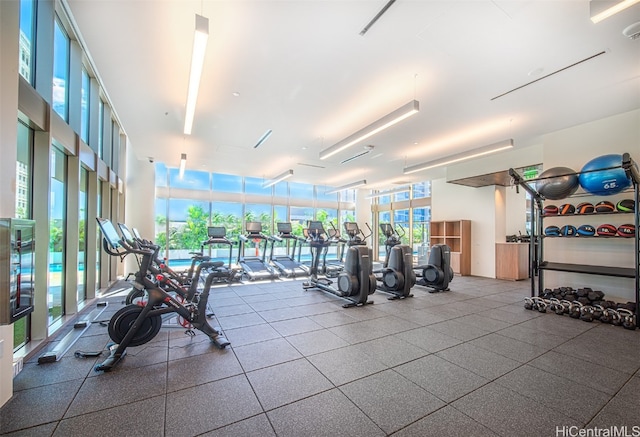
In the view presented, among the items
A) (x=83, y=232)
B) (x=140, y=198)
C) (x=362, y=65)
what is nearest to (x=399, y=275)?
(x=362, y=65)

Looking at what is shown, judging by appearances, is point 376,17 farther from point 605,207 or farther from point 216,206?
point 216,206

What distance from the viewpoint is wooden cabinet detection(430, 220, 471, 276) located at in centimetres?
846

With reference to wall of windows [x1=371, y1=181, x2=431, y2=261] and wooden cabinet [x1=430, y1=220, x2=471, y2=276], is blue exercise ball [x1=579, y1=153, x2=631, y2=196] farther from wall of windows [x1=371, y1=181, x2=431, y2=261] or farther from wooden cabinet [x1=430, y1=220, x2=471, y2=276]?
wall of windows [x1=371, y1=181, x2=431, y2=261]

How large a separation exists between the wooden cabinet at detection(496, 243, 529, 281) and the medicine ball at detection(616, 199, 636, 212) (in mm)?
3402

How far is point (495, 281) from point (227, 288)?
6.86 m

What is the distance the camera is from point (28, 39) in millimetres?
3029

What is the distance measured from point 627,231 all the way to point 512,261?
3639 mm

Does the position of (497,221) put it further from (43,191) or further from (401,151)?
(43,191)

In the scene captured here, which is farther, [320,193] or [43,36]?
[320,193]

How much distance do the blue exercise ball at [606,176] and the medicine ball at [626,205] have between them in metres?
0.42

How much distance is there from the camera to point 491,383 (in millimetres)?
2332

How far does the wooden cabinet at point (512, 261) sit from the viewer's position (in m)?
7.48

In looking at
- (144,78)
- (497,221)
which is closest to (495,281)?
(497,221)

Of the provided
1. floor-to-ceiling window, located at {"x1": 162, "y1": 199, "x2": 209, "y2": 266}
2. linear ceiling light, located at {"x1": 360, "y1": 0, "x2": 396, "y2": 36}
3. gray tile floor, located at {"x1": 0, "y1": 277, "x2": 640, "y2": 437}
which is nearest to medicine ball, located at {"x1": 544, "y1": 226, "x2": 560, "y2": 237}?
gray tile floor, located at {"x1": 0, "y1": 277, "x2": 640, "y2": 437}
